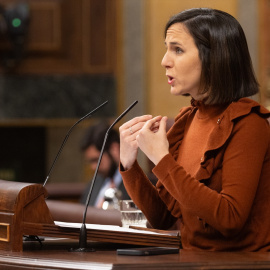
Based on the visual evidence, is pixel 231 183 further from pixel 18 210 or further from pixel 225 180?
pixel 18 210

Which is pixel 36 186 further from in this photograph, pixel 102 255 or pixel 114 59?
pixel 114 59

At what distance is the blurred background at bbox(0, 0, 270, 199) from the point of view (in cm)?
588

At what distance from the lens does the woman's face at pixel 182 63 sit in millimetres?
1807

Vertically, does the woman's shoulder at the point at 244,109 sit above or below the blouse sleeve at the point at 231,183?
above

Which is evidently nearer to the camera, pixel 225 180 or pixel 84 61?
pixel 225 180

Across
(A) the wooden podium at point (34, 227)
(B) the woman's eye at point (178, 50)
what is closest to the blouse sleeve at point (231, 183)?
(A) the wooden podium at point (34, 227)

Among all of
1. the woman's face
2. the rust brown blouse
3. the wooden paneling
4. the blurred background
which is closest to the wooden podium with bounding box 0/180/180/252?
the rust brown blouse

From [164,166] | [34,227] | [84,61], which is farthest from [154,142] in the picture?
[84,61]

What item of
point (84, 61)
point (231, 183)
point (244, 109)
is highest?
point (244, 109)

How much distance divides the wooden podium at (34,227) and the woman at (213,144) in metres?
0.12

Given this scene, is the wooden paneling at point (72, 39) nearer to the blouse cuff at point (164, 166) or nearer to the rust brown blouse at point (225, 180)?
the rust brown blouse at point (225, 180)

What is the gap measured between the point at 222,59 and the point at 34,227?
574 millimetres

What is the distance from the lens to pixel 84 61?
6.05 metres

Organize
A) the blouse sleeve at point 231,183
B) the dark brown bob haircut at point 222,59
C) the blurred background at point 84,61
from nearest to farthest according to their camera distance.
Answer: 1. the blouse sleeve at point 231,183
2. the dark brown bob haircut at point 222,59
3. the blurred background at point 84,61
